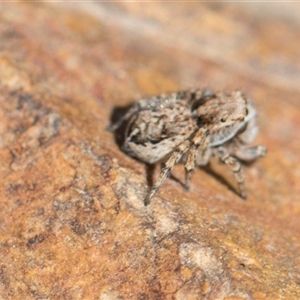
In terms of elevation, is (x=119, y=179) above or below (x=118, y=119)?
above

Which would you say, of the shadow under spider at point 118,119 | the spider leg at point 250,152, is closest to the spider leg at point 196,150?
the spider leg at point 250,152

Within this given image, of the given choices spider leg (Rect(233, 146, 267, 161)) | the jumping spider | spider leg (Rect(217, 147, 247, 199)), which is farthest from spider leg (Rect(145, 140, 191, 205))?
spider leg (Rect(233, 146, 267, 161))

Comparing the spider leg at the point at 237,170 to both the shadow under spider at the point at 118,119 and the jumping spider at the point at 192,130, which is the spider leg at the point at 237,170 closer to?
the jumping spider at the point at 192,130

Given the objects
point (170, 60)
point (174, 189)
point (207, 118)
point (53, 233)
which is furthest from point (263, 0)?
point (53, 233)

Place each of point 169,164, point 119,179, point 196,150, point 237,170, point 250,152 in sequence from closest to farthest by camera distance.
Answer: point 119,179 < point 169,164 < point 196,150 < point 237,170 < point 250,152

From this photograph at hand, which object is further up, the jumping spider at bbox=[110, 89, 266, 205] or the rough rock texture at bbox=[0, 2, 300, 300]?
the jumping spider at bbox=[110, 89, 266, 205]

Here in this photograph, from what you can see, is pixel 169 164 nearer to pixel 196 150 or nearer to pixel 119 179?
pixel 196 150

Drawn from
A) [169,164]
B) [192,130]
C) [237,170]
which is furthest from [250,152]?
[169,164]

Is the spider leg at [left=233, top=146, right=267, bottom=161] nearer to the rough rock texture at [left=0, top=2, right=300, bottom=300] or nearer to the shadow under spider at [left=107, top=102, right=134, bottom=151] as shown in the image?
the rough rock texture at [left=0, top=2, right=300, bottom=300]
